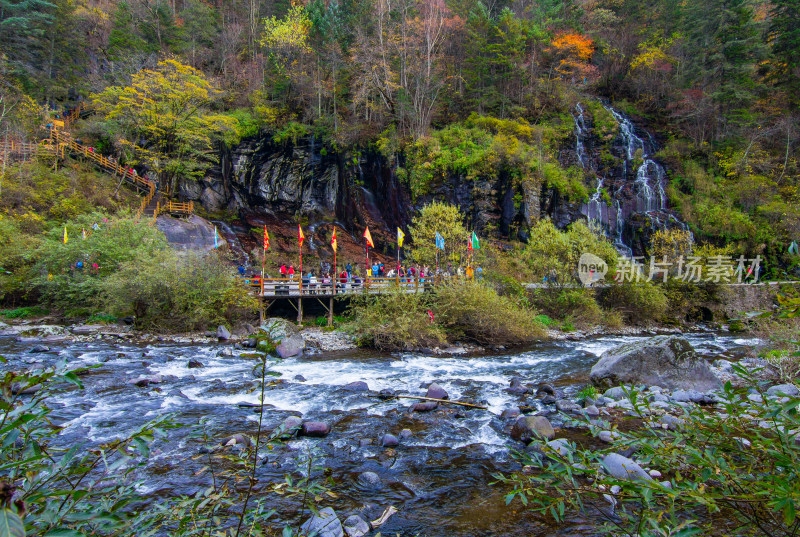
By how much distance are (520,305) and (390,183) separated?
57.8 ft

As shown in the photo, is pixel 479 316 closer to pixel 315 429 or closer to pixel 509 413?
pixel 509 413

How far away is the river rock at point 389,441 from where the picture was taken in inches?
312

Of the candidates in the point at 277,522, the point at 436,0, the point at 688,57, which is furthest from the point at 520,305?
the point at 688,57

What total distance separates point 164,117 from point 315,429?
31689 mm

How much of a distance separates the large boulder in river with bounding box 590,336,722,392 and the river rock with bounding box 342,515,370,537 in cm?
851

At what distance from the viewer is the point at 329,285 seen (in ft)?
72.6

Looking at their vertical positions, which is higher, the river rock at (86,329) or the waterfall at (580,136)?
the waterfall at (580,136)

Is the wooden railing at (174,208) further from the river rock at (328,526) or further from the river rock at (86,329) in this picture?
the river rock at (328,526)

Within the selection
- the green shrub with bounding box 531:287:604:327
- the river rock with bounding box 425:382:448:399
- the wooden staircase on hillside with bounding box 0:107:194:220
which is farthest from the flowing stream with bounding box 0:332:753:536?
the wooden staircase on hillside with bounding box 0:107:194:220

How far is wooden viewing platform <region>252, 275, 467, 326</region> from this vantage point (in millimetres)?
19516

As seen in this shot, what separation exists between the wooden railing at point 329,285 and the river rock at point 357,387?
25.3 ft

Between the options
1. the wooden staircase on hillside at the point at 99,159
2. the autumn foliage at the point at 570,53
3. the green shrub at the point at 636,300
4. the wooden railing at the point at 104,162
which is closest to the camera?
the green shrub at the point at 636,300

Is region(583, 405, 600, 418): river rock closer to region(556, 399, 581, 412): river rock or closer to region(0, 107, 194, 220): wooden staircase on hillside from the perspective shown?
region(556, 399, 581, 412): river rock

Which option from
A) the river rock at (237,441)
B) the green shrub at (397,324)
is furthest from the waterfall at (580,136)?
the river rock at (237,441)
